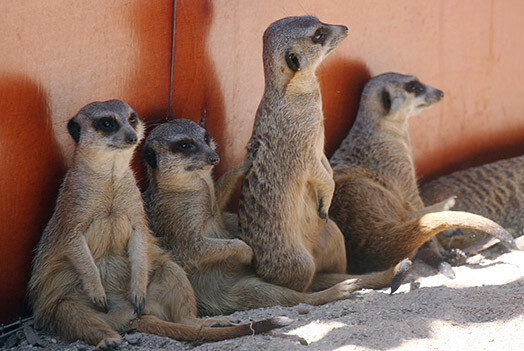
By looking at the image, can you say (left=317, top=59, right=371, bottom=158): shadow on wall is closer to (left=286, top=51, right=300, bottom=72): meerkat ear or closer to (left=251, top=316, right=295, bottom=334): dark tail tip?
(left=286, top=51, right=300, bottom=72): meerkat ear

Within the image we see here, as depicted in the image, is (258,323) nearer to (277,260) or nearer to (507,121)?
(277,260)

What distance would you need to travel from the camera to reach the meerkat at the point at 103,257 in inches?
119

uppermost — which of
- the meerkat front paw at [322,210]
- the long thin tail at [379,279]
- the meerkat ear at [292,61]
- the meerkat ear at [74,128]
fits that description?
the meerkat ear at [292,61]

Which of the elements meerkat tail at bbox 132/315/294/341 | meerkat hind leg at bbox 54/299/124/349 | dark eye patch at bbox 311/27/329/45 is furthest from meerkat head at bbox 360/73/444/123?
meerkat hind leg at bbox 54/299/124/349

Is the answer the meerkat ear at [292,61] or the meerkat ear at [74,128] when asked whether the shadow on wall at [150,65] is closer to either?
the meerkat ear at [74,128]

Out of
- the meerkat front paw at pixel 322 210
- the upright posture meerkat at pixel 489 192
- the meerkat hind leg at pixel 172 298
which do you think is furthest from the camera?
the upright posture meerkat at pixel 489 192

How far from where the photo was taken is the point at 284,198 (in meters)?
3.51

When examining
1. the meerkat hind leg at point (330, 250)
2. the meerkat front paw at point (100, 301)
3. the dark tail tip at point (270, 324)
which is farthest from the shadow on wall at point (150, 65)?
the dark tail tip at point (270, 324)

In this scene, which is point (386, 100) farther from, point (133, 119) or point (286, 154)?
point (133, 119)

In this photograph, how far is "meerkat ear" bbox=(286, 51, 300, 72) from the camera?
343cm

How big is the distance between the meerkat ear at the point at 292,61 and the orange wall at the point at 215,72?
1.58ft

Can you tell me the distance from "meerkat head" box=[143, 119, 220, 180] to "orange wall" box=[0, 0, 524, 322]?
255 millimetres

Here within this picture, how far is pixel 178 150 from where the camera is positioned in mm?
3359

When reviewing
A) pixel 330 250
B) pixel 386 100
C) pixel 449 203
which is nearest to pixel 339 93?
pixel 386 100
